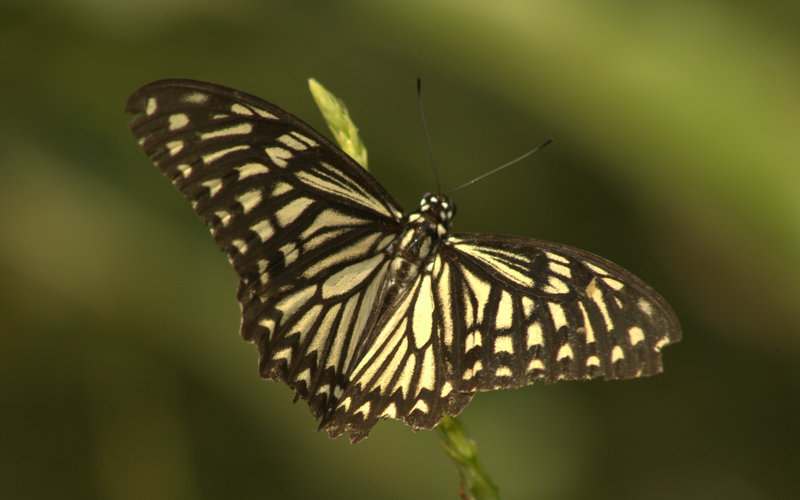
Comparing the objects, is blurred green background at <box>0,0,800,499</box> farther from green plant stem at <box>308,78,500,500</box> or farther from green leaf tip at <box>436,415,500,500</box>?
green leaf tip at <box>436,415,500,500</box>

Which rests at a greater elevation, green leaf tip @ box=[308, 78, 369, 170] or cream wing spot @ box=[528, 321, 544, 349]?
green leaf tip @ box=[308, 78, 369, 170]

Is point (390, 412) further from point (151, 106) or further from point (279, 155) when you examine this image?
point (151, 106)

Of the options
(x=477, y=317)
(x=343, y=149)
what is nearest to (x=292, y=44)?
(x=343, y=149)

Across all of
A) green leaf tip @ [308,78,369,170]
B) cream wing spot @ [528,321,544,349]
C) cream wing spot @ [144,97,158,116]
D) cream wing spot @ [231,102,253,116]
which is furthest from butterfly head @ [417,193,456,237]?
cream wing spot @ [144,97,158,116]

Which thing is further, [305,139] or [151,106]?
[305,139]

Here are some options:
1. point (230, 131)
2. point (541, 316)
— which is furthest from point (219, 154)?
point (541, 316)

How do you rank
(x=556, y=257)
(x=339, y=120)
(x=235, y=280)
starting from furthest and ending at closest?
(x=235, y=280) < (x=556, y=257) < (x=339, y=120)

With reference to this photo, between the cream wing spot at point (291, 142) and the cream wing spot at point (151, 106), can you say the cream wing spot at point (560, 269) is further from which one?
the cream wing spot at point (151, 106)
